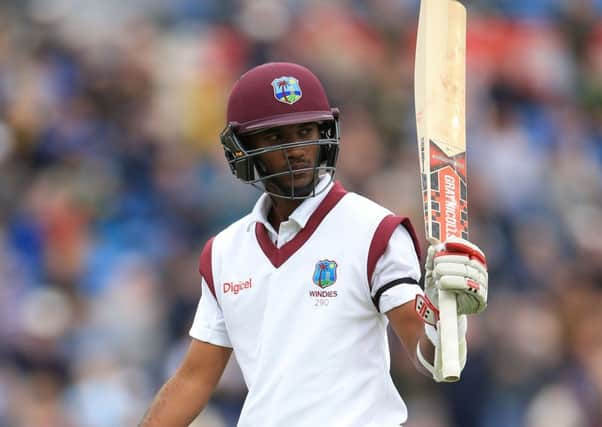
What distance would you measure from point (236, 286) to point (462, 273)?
101 cm

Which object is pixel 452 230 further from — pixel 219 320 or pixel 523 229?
pixel 523 229

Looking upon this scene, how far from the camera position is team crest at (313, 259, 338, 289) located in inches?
158

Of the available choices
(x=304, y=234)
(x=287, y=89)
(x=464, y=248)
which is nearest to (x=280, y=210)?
(x=304, y=234)

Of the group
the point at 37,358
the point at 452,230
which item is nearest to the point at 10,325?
the point at 37,358

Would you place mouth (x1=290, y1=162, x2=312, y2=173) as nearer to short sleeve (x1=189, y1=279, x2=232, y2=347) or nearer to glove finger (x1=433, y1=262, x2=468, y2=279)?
short sleeve (x1=189, y1=279, x2=232, y2=347)

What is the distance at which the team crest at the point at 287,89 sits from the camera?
13.7ft

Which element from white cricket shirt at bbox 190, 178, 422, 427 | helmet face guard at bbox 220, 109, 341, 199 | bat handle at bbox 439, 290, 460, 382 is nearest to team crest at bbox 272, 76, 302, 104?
helmet face guard at bbox 220, 109, 341, 199

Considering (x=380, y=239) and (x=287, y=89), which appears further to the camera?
(x=287, y=89)

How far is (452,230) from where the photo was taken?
3.73m

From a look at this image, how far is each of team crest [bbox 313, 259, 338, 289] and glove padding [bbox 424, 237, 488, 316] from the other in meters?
0.52

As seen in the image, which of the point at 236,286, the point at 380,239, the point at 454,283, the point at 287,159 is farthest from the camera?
the point at 236,286

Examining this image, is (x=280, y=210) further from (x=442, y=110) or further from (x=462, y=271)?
(x=462, y=271)

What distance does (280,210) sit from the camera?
4281 millimetres

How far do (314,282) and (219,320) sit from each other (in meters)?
0.46
